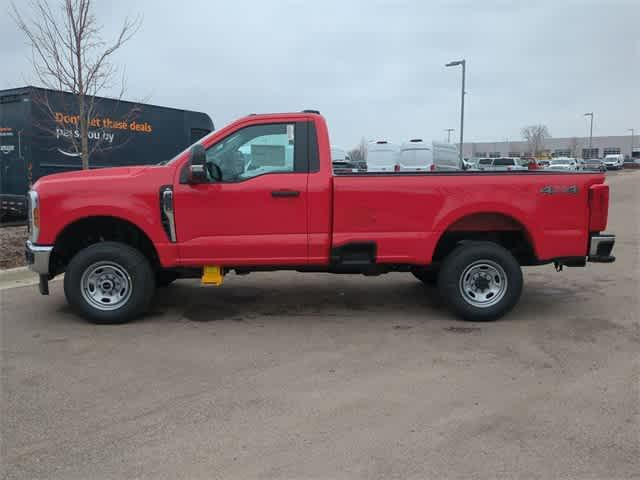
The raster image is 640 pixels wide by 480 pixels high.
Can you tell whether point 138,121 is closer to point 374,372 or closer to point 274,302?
point 274,302

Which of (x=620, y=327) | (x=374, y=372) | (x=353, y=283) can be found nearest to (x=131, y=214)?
(x=374, y=372)

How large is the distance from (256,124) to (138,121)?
952 cm

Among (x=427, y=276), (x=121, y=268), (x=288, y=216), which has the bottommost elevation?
(x=427, y=276)

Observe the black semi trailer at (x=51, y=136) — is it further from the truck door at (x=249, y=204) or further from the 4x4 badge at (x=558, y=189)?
the 4x4 badge at (x=558, y=189)

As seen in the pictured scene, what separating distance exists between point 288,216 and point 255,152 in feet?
2.48

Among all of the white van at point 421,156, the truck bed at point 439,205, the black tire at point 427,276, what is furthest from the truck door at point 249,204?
the white van at point 421,156

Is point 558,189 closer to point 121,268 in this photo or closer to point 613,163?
point 121,268

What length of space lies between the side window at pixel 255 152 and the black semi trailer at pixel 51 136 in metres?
5.95

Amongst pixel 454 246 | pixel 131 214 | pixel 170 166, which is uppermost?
pixel 170 166

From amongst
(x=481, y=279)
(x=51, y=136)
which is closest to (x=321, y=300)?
(x=481, y=279)

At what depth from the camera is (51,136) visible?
40.0 ft

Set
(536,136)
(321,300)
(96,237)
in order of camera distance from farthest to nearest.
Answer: (536,136)
(321,300)
(96,237)

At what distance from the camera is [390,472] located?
3.11 meters

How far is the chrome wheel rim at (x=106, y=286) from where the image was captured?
5.90 metres
